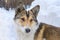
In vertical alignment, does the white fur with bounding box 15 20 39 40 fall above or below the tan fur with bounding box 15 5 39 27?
below

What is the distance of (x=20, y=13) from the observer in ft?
5.84

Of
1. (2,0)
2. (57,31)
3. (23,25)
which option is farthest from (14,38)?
(2,0)

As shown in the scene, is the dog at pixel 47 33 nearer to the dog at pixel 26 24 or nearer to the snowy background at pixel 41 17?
the dog at pixel 26 24

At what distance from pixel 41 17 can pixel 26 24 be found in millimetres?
638

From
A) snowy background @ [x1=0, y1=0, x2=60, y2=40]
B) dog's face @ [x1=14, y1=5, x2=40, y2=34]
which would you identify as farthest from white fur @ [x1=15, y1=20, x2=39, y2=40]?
snowy background @ [x1=0, y1=0, x2=60, y2=40]

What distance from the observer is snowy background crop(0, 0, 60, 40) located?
1959mm

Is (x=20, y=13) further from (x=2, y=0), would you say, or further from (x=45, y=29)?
(x=2, y=0)

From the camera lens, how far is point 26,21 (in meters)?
1.71

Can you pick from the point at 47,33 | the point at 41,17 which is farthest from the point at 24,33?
the point at 41,17

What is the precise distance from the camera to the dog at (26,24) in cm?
170

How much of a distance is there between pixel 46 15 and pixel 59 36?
55 centimetres

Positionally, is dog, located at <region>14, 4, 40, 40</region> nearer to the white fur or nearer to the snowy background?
the white fur

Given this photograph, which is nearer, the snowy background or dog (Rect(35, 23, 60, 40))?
dog (Rect(35, 23, 60, 40))

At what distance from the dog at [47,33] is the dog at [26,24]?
0.22 ft
